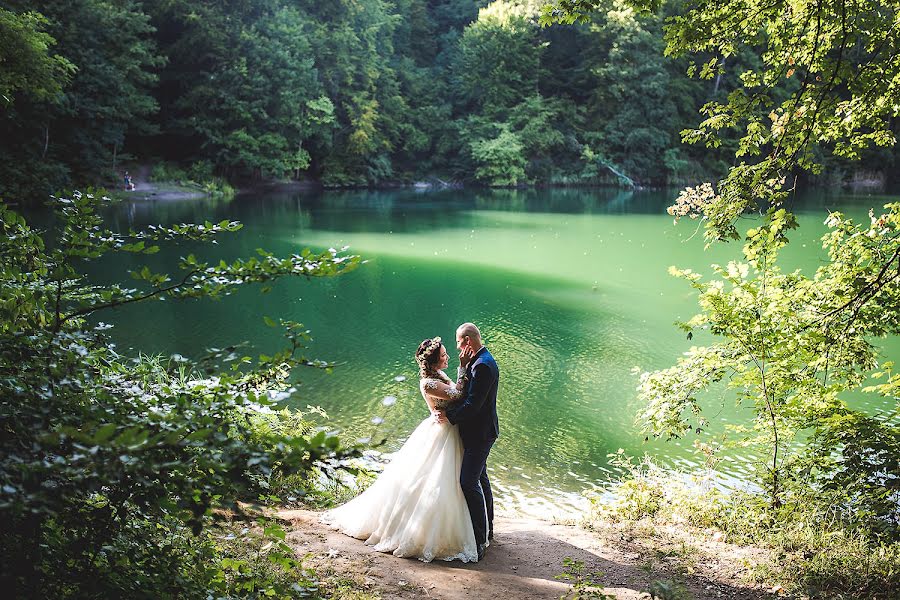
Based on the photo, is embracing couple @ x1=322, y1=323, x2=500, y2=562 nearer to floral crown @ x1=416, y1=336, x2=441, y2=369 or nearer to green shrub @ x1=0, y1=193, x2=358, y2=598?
floral crown @ x1=416, y1=336, x2=441, y2=369

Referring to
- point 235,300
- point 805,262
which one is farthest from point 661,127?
point 235,300

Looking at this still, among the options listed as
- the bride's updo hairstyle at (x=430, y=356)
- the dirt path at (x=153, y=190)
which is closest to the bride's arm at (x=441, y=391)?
the bride's updo hairstyle at (x=430, y=356)

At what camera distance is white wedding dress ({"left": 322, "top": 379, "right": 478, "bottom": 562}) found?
439 cm

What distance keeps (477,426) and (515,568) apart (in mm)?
968

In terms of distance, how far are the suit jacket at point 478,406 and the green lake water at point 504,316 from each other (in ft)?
6.28

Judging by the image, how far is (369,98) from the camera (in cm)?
4153

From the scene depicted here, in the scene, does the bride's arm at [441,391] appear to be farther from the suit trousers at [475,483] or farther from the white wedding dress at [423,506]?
the suit trousers at [475,483]

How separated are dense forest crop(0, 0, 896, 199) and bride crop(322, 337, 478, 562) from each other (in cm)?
2466

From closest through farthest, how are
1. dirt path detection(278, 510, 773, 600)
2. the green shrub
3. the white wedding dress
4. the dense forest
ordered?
the green shrub → dirt path detection(278, 510, 773, 600) → the white wedding dress → the dense forest

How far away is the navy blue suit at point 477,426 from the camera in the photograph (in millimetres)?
4410

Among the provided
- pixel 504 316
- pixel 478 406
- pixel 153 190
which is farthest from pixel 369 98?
pixel 478 406

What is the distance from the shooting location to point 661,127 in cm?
4325

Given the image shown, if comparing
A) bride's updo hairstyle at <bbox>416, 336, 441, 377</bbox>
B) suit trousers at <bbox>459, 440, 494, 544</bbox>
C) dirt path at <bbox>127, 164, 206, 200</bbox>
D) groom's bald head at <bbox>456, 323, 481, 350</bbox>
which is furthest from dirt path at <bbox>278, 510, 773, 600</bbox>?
dirt path at <bbox>127, 164, 206, 200</bbox>

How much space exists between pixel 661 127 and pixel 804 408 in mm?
41548
